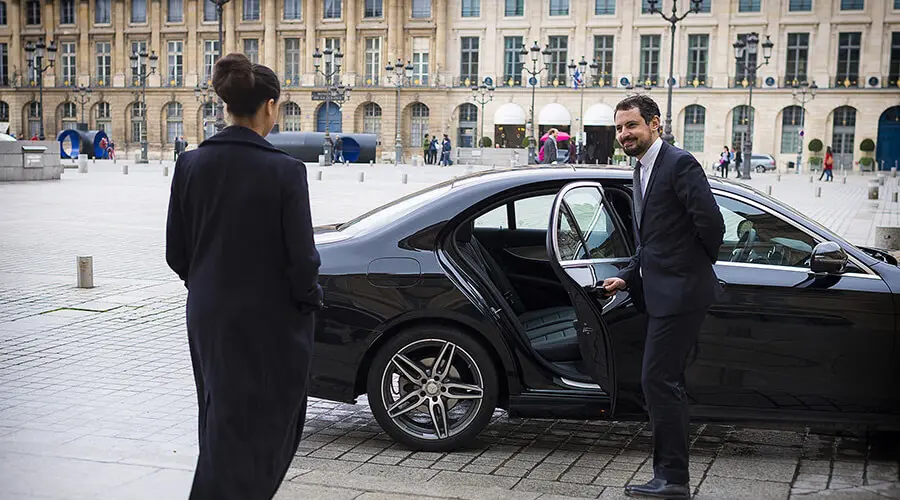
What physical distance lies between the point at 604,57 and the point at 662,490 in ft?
227

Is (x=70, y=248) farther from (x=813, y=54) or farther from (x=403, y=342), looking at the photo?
(x=813, y=54)

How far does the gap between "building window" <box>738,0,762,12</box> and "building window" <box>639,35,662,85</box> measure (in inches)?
212

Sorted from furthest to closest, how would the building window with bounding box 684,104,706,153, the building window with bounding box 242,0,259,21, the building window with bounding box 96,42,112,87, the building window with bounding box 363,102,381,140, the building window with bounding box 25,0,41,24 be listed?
1. the building window with bounding box 25,0,41,24
2. the building window with bounding box 96,42,112,87
3. the building window with bounding box 242,0,259,21
4. the building window with bounding box 363,102,381,140
5. the building window with bounding box 684,104,706,153

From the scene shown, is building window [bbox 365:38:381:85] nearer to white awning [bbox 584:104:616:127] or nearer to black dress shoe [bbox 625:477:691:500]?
white awning [bbox 584:104:616:127]

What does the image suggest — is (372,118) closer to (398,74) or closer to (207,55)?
(398,74)

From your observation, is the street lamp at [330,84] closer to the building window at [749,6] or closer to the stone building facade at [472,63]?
the stone building facade at [472,63]

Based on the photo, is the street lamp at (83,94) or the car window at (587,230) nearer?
the car window at (587,230)

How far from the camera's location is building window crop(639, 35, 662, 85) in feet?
231

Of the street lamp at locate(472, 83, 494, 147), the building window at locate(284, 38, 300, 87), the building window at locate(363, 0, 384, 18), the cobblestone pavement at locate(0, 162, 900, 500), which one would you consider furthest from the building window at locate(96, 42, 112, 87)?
the cobblestone pavement at locate(0, 162, 900, 500)

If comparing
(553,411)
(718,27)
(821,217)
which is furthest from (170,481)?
(718,27)

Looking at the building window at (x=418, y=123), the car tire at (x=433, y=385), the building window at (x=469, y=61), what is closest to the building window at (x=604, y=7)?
the building window at (x=469, y=61)

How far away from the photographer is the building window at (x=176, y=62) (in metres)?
80.8

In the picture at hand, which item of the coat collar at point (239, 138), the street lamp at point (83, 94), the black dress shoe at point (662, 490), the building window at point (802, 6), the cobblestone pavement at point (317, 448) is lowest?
the cobblestone pavement at point (317, 448)

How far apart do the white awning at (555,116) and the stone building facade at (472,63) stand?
9cm
